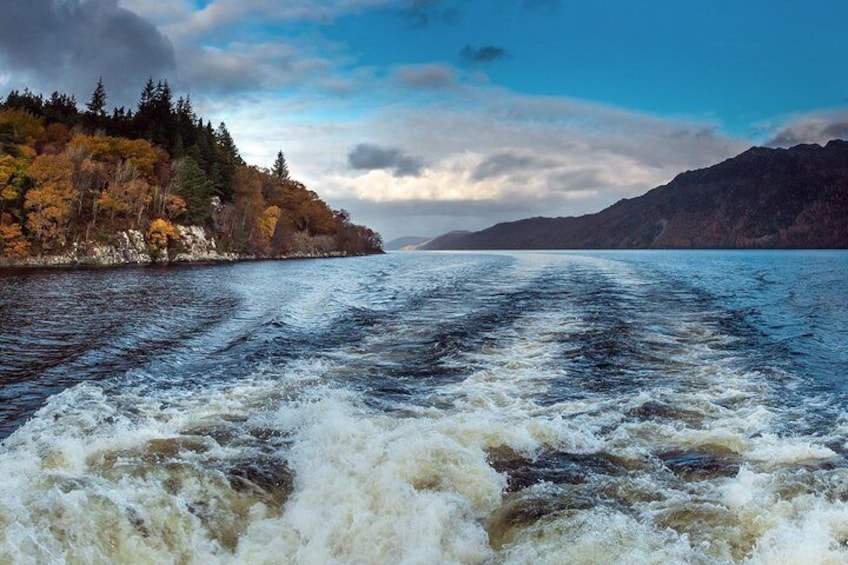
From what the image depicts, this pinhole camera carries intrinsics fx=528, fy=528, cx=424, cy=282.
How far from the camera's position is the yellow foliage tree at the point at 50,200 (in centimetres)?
6253

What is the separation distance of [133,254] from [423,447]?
3031 inches

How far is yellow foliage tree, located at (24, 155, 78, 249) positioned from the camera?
62531 mm

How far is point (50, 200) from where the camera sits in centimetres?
6356

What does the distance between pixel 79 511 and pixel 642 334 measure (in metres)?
19.0

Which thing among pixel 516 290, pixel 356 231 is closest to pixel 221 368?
pixel 516 290

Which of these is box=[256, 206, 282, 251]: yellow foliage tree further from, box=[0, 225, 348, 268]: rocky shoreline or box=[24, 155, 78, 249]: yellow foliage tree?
box=[24, 155, 78, 249]: yellow foliage tree

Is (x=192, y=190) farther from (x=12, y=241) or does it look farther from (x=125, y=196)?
(x=12, y=241)

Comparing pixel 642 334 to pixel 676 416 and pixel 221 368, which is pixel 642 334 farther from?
pixel 221 368

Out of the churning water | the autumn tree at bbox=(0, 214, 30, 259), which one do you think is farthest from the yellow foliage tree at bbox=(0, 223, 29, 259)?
the churning water

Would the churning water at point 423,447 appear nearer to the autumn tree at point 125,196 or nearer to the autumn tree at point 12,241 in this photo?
the autumn tree at point 12,241

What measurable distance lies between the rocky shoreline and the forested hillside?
3.06 feet

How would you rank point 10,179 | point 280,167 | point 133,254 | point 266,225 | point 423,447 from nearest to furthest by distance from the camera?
point 423,447
point 10,179
point 133,254
point 266,225
point 280,167

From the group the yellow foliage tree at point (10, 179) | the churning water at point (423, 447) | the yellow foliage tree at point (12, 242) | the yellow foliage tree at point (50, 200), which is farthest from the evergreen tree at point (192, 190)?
the churning water at point (423, 447)

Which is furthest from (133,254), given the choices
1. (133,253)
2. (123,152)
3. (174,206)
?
(123,152)
